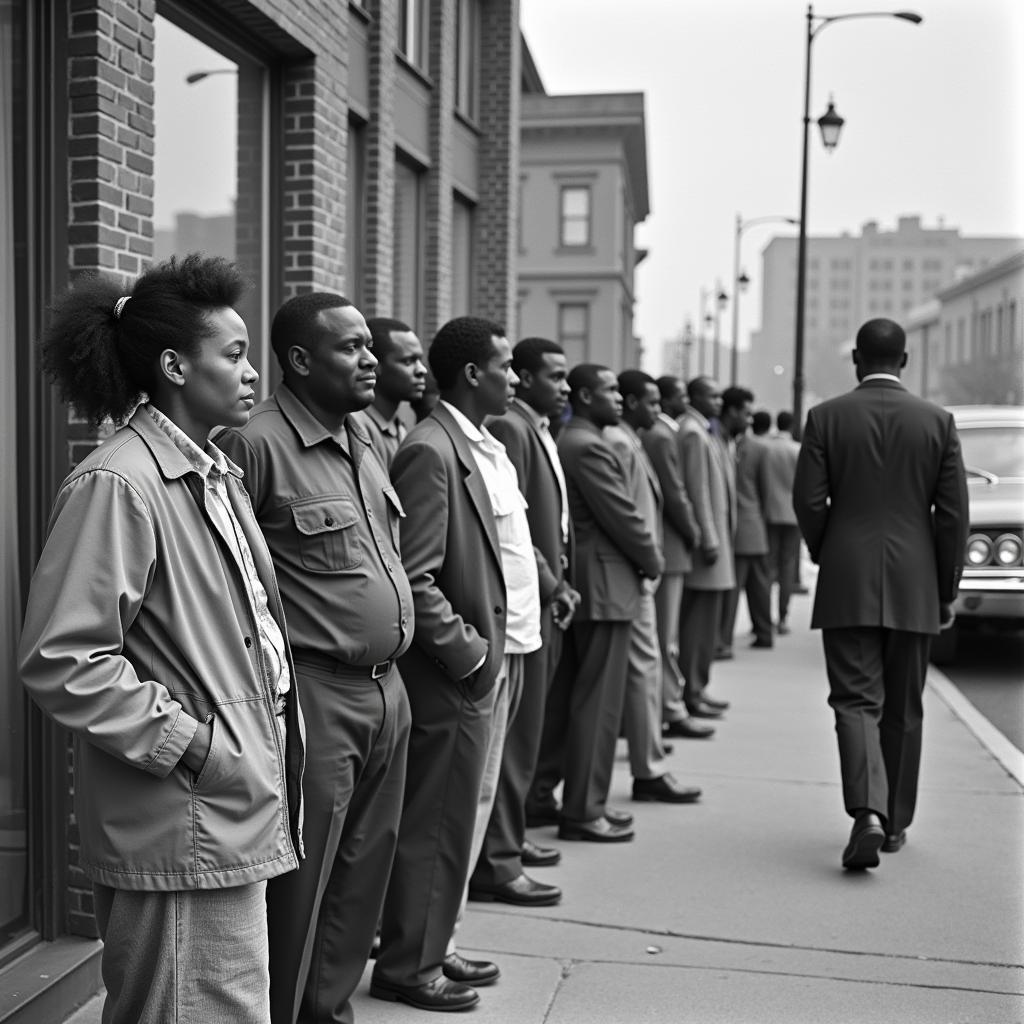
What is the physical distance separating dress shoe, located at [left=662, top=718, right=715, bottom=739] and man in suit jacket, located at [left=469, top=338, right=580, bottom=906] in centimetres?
278

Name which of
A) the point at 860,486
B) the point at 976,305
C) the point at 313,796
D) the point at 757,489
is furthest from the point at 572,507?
the point at 976,305

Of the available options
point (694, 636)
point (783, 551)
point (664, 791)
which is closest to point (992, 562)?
point (783, 551)

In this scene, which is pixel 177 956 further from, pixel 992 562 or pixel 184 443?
pixel 992 562

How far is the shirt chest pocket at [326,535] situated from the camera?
372 centimetres

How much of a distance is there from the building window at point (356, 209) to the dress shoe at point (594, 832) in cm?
469

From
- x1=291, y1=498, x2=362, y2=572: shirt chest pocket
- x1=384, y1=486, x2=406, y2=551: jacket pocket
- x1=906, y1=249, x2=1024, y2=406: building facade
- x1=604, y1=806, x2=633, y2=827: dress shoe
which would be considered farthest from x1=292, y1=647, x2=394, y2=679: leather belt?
x1=906, y1=249, x2=1024, y2=406: building facade

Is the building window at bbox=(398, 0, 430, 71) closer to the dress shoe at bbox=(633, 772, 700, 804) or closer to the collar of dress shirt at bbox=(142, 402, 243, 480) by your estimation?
the dress shoe at bbox=(633, 772, 700, 804)

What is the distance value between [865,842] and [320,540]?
3391mm

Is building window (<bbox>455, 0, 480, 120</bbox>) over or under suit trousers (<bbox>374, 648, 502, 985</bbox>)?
over

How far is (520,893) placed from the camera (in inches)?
223

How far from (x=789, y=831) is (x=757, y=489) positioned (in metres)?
6.62

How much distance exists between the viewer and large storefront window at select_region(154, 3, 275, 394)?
652 cm

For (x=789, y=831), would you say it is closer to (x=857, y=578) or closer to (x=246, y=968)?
(x=857, y=578)

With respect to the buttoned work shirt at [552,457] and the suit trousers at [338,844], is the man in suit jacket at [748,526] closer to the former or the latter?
the buttoned work shirt at [552,457]
